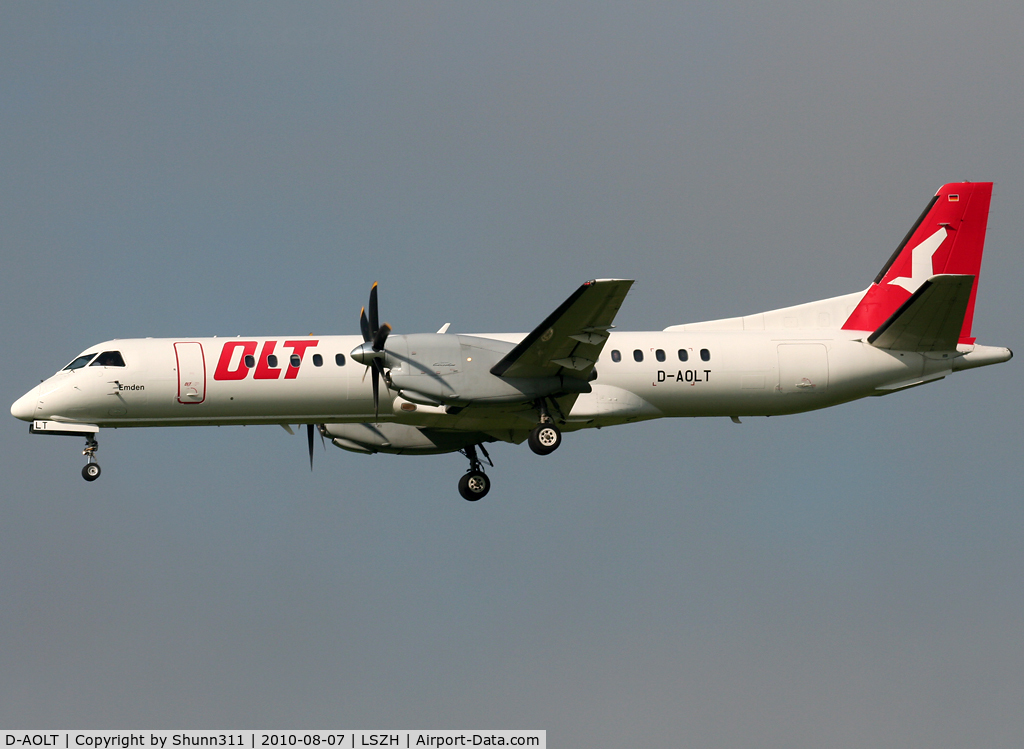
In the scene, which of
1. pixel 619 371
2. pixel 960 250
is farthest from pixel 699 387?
pixel 960 250

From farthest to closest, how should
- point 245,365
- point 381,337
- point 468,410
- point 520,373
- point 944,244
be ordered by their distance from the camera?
1. point 944,244
2. point 468,410
3. point 245,365
4. point 520,373
5. point 381,337

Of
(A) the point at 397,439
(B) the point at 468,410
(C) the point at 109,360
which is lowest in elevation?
(B) the point at 468,410

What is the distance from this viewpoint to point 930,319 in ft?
87.6

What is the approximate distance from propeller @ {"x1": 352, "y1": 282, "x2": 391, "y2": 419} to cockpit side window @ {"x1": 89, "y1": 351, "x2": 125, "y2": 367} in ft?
17.0

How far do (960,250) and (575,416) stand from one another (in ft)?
35.2

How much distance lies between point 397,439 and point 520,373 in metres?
5.21

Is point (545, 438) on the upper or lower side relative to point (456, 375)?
lower

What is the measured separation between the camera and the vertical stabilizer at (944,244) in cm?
2911

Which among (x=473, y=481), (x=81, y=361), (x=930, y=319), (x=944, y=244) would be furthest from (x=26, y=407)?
(x=944, y=244)

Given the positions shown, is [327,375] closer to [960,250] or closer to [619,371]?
[619,371]

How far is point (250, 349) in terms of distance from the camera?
2552cm

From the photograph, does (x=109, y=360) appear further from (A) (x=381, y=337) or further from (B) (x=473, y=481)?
(B) (x=473, y=481)

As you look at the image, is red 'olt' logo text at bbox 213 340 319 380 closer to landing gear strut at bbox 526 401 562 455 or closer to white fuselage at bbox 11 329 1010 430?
white fuselage at bbox 11 329 1010 430

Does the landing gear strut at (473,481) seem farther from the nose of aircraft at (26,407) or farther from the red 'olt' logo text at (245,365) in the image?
the nose of aircraft at (26,407)
